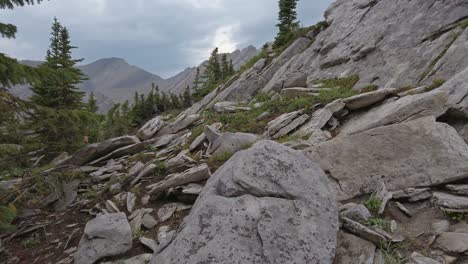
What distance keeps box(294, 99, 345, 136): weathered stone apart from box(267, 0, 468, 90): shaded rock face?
4669 mm

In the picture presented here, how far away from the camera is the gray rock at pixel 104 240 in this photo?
23.7ft

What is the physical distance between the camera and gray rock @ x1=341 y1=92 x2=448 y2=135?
345 inches

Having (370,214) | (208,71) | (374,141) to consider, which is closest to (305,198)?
(370,214)

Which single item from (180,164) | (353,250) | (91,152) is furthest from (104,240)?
(91,152)

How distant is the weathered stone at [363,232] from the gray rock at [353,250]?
0.30 ft

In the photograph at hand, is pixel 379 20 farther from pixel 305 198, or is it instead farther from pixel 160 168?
pixel 305 198

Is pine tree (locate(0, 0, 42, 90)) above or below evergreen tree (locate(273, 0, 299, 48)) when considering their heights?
below

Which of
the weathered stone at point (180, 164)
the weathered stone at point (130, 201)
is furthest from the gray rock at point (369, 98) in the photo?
the weathered stone at point (130, 201)

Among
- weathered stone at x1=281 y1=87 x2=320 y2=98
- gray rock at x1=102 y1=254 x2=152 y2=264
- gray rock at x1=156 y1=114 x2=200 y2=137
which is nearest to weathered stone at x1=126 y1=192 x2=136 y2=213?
gray rock at x1=102 y1=254 x2=152 y2=264

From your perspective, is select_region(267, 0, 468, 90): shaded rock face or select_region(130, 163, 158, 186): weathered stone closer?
select_region(130, 163, 158, 186): weathered stone

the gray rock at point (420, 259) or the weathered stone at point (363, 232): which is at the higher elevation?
the weathered stone at point (363, 232)

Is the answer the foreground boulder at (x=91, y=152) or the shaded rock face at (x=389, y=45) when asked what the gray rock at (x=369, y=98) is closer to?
the shaded rock face at (x=389, y=45)

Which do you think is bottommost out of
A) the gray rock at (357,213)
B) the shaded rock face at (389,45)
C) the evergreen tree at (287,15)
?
the gray rock at (357,213)

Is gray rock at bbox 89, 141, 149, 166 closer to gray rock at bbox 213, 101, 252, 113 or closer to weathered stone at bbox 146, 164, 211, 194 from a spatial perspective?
gray rock at bbox 213, 101, 252, 113
